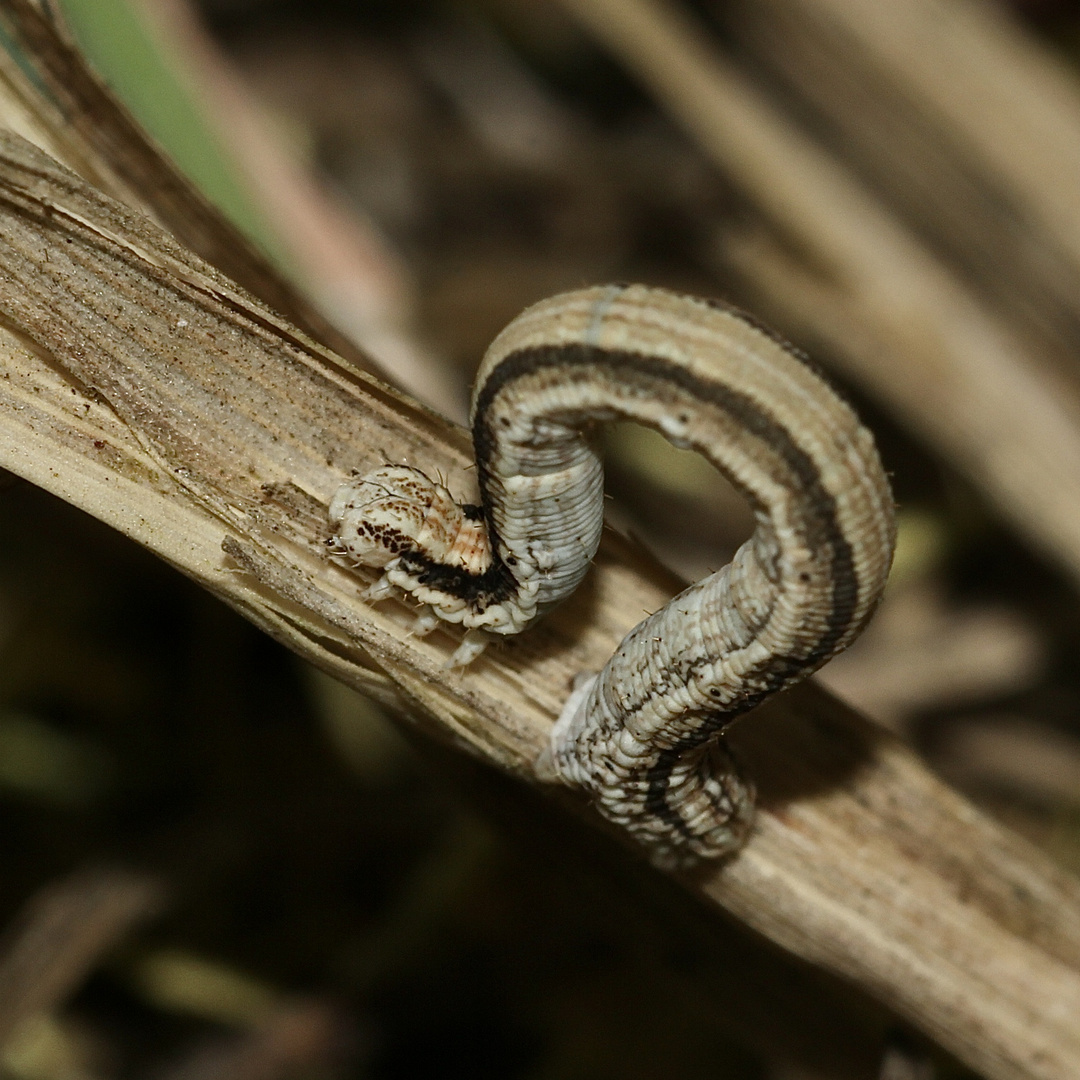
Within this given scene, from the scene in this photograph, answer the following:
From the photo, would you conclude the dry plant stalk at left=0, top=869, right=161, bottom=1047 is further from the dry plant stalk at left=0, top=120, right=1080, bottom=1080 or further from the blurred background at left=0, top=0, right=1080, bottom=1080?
the dry plant stalk at left=0, top=120, right=1080, bottom=1080

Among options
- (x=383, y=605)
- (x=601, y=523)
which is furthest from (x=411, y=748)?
(x=601, y=523)

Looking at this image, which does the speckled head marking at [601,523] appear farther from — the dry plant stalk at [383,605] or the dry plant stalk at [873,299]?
the dry plant stalk at [873,299]

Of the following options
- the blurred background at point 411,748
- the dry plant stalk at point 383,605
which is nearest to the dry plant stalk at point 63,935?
the blurred background at point 411,748

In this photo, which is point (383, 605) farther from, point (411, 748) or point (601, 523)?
point (411, 748)

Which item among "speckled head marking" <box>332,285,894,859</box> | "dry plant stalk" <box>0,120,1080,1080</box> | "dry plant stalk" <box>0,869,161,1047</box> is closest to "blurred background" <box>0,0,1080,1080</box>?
"dry plant stalk" <box>0,869,161,1047</box>

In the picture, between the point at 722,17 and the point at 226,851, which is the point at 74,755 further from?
the point at 722,17

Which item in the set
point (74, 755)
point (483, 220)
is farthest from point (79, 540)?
point (483, 220)
